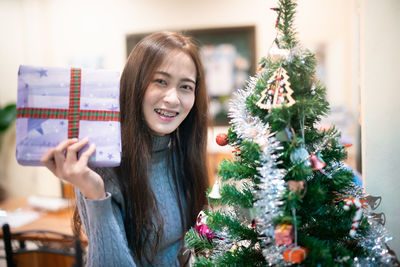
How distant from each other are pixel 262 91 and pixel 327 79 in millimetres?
2628

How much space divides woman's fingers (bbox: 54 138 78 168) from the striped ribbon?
2 cm

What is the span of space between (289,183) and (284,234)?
0.10m

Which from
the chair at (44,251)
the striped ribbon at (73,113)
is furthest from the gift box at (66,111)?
the chair at (44,251)

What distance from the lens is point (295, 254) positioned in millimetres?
535

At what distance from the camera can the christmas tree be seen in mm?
562

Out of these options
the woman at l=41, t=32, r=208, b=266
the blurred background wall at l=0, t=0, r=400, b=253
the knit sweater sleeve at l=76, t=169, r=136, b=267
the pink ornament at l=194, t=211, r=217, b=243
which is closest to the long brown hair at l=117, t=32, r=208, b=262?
the woman at l=41, t=32, r=208, b=266

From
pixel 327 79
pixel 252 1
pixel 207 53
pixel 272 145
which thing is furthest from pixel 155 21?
pixel 272 145

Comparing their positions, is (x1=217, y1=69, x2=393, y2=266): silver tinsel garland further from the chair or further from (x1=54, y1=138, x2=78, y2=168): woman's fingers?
the chair

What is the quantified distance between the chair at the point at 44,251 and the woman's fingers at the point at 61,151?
875mm

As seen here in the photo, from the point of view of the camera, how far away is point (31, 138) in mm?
612

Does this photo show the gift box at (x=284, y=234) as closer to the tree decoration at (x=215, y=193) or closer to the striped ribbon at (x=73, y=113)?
the tree decoration at (x=215, y=193)

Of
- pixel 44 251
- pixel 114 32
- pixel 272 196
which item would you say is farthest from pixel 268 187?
pixel 114 32

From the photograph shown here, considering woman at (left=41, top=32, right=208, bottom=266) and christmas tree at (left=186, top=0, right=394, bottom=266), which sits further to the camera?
woman at (left=41, top=32, right=208, bottom=266)

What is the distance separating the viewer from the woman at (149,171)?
0.81 meters
